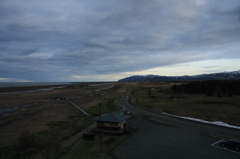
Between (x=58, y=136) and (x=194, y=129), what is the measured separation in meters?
24.6

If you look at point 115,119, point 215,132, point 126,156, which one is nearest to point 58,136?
point 115,119

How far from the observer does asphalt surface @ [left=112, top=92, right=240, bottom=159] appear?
19281mm

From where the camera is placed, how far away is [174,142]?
914 inches

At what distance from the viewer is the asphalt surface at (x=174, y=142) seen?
63.3 ft

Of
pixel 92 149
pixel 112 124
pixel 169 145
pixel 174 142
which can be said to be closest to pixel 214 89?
pixel 174 142

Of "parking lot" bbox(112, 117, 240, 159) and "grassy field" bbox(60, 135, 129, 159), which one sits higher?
"grassy field" bbox(60, 135, 129, 159)

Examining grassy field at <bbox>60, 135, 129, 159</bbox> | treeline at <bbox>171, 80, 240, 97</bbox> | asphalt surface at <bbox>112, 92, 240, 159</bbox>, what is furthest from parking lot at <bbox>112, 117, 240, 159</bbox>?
treeline at <bbox>171, 80, 240, 97</bbox>

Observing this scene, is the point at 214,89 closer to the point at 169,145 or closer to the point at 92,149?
the point at 169,145

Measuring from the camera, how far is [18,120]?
38.0m

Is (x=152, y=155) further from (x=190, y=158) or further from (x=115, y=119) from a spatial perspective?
(x=115, y=119)

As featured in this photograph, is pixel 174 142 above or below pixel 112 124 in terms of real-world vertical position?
below

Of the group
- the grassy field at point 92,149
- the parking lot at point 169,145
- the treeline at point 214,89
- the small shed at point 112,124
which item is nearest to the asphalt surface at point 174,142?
the parking lot at point 169,145

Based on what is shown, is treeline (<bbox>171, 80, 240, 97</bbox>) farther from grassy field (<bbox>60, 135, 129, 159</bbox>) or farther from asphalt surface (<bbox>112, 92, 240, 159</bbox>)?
grassy field (<bbox>60, 135, 129, 159</bbox>)

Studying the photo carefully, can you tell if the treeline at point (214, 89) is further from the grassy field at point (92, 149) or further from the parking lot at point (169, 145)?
the grassy field at point (92, 149)
